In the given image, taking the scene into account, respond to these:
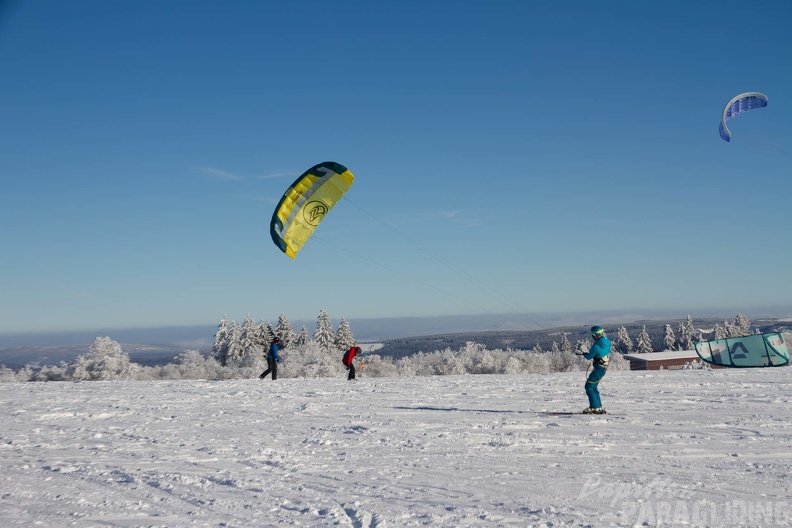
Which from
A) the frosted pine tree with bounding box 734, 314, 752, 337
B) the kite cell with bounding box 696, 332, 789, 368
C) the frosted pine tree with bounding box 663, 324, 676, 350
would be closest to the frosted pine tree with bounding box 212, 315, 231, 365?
the kite cell with bounding box 696, 332, 789, 368

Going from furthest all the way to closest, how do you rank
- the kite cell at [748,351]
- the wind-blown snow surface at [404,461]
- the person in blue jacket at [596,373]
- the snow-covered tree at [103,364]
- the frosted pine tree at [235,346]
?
1. the frosted pine tree at [235,346]
2. the snow-covered tree at [103,364]
3. the kite cell at [748,351]
4. the person in blue jacket at [596,373]
5. the wind-blown snow surface at [404,461]

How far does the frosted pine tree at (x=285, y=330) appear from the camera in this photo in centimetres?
5919

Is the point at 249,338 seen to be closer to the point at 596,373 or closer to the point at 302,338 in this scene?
the point at 302,338

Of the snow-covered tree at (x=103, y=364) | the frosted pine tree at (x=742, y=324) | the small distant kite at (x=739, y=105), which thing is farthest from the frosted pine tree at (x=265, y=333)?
the frosted pine tree at (x=742, y=324)

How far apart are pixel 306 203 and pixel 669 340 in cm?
8892

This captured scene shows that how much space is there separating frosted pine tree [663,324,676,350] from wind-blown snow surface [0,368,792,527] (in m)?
87.1

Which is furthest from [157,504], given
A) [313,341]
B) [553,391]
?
[313,341]

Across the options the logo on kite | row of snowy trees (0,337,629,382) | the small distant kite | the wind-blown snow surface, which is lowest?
row of snowy trees (0,337,629,382)

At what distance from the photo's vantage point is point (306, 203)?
20.5m

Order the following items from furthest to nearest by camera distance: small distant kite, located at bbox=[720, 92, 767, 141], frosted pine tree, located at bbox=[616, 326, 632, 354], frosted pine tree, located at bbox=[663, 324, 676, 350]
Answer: frosted pine tree, located at bbox=[663, 324, 676, 350] < frosted pine tree, located at bbox=[616, 326, 632, 354] < small distant kite, located at bbox=[720, 92, 767, 141]

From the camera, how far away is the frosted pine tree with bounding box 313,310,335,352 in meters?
56.3

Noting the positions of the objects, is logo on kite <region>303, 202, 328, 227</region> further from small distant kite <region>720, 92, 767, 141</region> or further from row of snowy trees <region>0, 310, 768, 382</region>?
row of snowy trees <region>0, 310, 768, 382</region>

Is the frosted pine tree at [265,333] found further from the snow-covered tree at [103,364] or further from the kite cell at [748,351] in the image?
the kite cell at [748,351]

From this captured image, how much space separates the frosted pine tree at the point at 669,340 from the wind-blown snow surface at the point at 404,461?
8708cm
